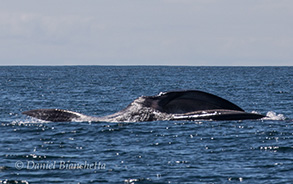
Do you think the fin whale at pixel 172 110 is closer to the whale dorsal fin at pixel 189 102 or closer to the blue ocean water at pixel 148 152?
the whale dorsal fin at pixel 189 102

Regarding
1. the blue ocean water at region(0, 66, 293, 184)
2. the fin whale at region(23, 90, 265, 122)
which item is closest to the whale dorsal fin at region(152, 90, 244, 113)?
the fin whale at region(23, 90, 265, 122)

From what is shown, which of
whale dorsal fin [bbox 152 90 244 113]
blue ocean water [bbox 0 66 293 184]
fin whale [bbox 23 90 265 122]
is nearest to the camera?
blue ocean water [bbox 0 66 293 184]

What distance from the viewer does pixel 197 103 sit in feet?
66.3

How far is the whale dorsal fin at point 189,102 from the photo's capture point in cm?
1939

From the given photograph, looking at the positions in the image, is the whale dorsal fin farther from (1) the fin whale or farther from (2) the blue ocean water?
(2) the blue ocean water

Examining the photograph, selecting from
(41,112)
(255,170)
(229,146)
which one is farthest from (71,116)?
(255,170)

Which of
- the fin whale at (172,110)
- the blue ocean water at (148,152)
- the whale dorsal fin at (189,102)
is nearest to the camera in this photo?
the blue ocean water at (148,152)

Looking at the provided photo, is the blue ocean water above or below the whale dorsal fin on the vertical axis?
below

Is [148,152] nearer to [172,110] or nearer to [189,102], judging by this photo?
[189,102]

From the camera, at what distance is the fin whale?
19.9 metres

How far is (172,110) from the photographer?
2123 cm

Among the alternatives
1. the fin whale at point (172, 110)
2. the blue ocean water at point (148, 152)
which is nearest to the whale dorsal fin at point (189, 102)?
the fin whale at point (172, 110)

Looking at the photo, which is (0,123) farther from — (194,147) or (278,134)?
(278,134)

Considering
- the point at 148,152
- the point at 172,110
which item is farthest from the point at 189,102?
the point at 148,152
